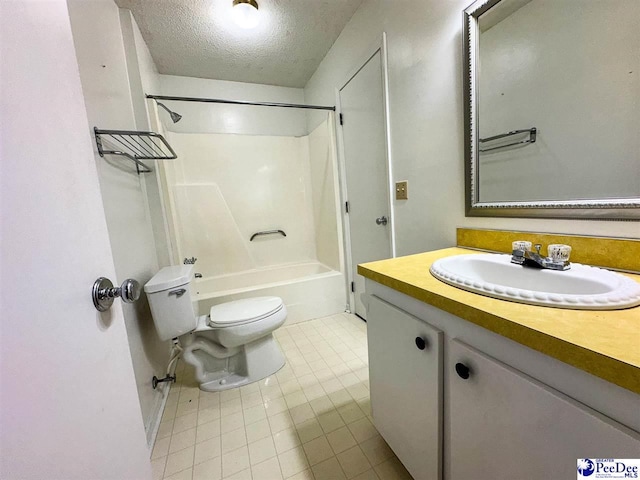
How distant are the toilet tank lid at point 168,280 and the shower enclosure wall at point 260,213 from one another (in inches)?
25.8

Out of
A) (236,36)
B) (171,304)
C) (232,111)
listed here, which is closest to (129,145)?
(171,304)

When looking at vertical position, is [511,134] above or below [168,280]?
above

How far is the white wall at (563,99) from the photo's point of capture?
0.69 m

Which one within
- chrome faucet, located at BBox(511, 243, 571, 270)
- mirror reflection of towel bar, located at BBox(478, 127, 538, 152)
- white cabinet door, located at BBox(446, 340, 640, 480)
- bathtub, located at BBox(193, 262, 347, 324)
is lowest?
bathtub, located at BBox(193, 262, 347, 324)

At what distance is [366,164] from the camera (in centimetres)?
186

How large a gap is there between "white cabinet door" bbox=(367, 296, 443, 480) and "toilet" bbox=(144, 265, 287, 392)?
81 centimetres

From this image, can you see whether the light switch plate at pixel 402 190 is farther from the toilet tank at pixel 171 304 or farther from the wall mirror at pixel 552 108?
the toilet tank at pixel 171 304

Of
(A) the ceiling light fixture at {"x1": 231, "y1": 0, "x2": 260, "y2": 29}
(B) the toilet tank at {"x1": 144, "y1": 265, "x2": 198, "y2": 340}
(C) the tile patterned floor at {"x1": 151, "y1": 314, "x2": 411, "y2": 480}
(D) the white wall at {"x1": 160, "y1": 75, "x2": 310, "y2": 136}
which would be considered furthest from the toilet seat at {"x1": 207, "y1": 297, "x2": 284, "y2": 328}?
(D) the white wall at {"x1": 160, "y1": 75, "x2": 310, "y2": 136}

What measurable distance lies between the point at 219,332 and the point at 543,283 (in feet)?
4.94

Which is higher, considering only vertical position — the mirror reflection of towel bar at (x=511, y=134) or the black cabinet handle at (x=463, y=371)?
the mirror reflection of towel bar at (x=511, y=134)

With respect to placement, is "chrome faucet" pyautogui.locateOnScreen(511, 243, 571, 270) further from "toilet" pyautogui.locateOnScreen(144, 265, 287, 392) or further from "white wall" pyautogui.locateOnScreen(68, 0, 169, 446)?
"white wall" pyautogui.locateOnScreen(68, 0, 169, 446)

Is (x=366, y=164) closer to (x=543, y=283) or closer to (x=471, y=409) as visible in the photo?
(x=543, y=283)

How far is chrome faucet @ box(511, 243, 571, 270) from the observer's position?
2.37ft

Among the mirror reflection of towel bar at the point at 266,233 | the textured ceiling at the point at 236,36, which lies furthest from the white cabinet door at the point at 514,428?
the mirror reflection of towel bar at the point at 266,233
